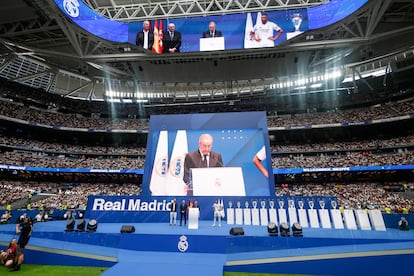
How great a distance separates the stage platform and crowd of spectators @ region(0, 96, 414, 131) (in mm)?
33025

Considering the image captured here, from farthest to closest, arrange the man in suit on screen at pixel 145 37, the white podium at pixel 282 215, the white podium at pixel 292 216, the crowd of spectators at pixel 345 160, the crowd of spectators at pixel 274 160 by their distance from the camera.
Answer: the crowd of spectators at pixel 274 160 → the crowd of spectators at pixel 345 160 → the man in suit on screen at pixel 145 37 → the white podium at pixel 282 215 → the white podium at pixel 292 216

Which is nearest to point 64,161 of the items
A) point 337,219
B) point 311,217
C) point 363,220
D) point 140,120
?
point 140,120

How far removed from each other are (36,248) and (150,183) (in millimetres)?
8853

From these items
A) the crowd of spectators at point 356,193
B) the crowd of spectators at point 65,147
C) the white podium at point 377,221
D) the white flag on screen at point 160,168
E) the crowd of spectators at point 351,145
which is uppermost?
the crowd of spectators at point 65,147

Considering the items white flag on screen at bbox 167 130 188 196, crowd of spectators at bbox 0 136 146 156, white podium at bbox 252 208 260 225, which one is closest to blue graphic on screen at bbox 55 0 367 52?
white flag on screen at bbox 167 130 188 196

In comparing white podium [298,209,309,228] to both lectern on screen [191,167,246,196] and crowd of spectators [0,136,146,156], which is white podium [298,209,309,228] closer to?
lectern on screen [191,167,246,196]

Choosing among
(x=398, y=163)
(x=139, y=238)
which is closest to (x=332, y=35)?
(x=398, y=163)

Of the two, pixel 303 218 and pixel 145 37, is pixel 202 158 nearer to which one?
pixel 303 218

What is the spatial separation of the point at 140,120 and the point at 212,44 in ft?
98.4

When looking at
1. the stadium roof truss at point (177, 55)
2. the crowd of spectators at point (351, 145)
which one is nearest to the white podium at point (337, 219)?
the stadium roof truss at point (177, 55)

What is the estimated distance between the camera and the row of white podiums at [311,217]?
1071 cm

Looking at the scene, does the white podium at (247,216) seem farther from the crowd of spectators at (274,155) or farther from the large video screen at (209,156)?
the crowd of spectators at (274,155)

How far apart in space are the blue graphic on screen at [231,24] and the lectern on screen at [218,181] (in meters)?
11.3

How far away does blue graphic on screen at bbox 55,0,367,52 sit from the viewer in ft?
65.7
